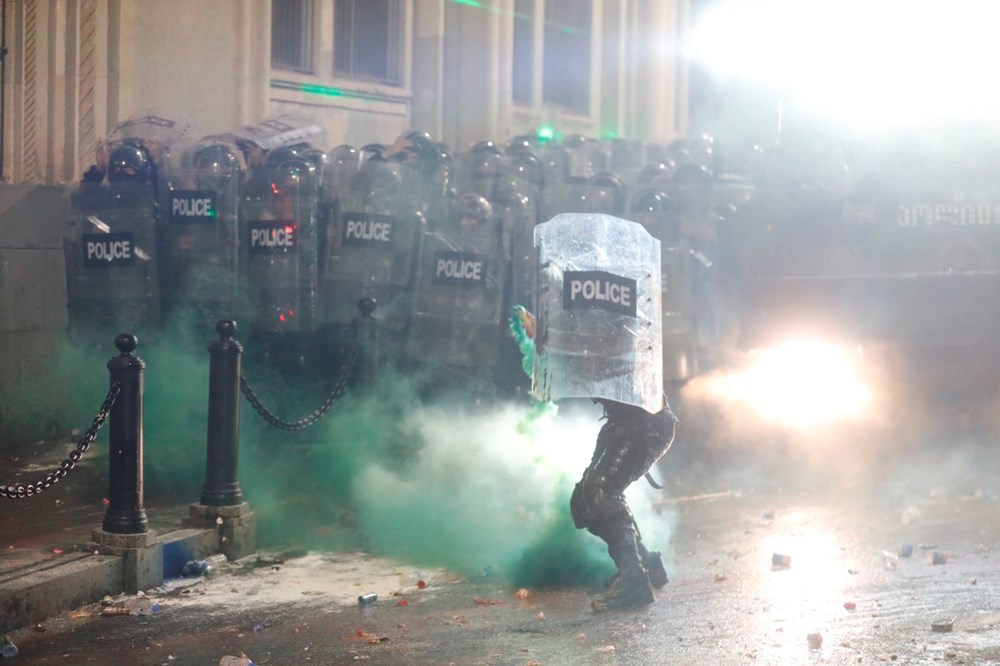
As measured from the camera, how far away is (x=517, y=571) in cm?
679

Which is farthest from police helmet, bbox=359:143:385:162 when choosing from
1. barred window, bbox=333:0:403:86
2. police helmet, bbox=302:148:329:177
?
barred window, bbox=333:0:403:86

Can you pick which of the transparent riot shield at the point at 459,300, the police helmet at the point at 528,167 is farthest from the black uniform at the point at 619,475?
the police helmet at the point at 528,167

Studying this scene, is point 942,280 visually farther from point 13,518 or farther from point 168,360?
point 13,518

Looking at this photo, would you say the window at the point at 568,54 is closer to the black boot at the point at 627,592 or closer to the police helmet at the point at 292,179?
the police helmet at the point at 292,179

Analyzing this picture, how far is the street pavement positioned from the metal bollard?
2.29 meters

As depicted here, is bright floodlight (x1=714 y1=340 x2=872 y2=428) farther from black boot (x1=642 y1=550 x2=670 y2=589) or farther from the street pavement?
black boot (x1=642 y1=550 x2=670 y2=589)

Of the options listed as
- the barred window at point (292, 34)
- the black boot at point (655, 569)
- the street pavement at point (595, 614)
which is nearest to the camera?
the street pavement at point (595, 614)

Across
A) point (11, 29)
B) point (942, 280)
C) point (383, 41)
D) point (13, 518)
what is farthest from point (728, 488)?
point (383, 41)

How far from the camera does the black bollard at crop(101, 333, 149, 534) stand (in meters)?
6.44

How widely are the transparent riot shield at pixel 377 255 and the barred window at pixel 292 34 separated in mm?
4880

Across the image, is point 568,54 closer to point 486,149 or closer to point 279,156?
point 486,149

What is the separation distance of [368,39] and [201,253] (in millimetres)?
6628

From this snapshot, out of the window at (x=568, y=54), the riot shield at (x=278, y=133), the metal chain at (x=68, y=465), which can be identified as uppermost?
the window at (x=568, y=54)

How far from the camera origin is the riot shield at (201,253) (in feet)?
32.6
